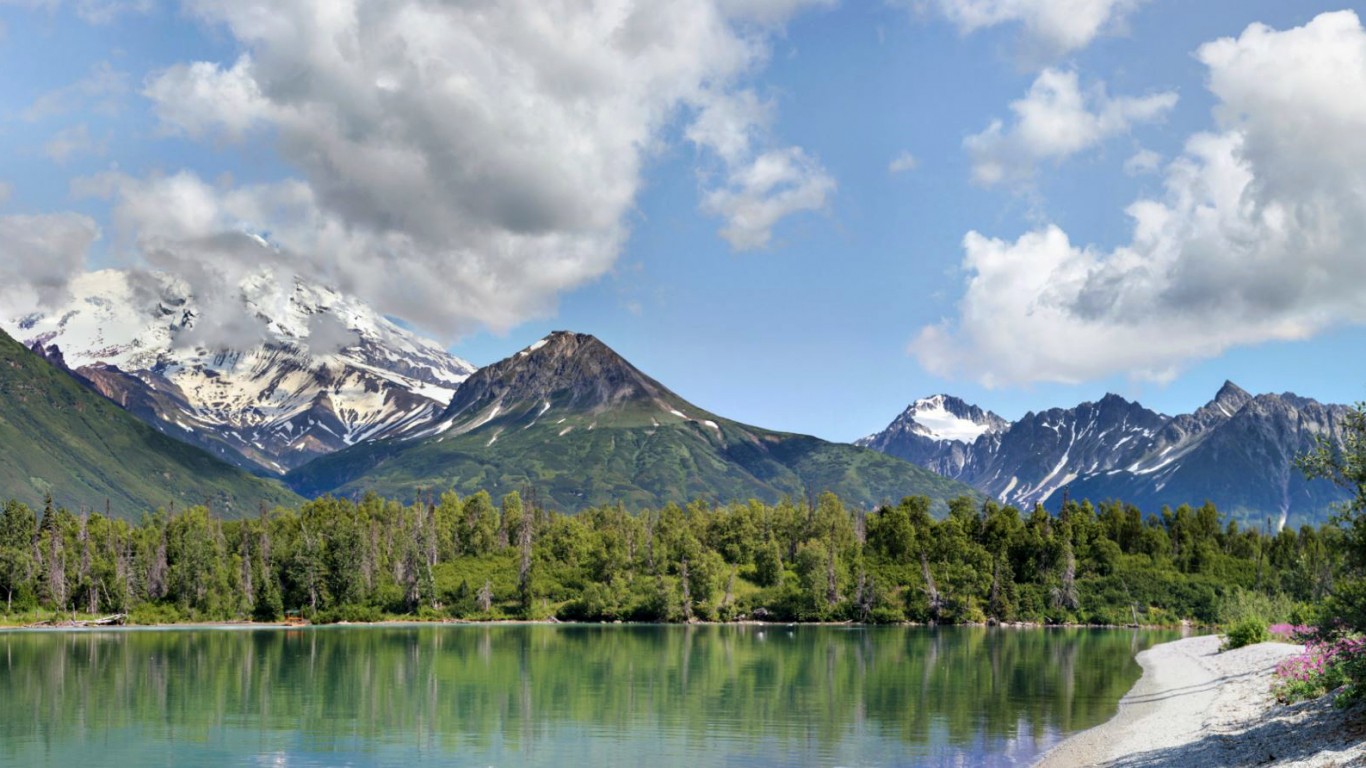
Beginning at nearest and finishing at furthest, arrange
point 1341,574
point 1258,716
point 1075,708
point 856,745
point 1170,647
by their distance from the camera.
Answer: point 1341,574
point 1258,716
point 856,745
point 1075,708
point 1170,647

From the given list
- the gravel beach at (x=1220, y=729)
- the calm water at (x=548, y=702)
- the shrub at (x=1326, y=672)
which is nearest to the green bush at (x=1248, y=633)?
the calm water at (x=548, y=702)

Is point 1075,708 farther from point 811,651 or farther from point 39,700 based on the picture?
point 39,700

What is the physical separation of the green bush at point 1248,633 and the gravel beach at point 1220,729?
55.2ft

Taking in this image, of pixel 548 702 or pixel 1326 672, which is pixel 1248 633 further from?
pixel 548 702

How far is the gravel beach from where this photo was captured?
46500 mm

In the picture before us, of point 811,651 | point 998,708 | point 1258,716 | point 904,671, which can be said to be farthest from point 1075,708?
point 811,651

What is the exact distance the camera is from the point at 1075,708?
8344cm

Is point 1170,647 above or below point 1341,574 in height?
below

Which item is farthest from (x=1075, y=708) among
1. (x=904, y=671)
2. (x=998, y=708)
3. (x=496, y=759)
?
(x=496, y=759)

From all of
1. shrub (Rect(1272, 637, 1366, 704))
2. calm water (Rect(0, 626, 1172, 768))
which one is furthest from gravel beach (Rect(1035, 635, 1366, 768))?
calm water (Rect(0, 626, 1172, 768))

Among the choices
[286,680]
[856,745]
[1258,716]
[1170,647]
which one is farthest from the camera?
[1170,647]

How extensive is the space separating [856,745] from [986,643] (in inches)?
4119

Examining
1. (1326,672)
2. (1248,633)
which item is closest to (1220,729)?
(1326,672)

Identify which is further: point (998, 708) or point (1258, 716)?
point (998, 708)
